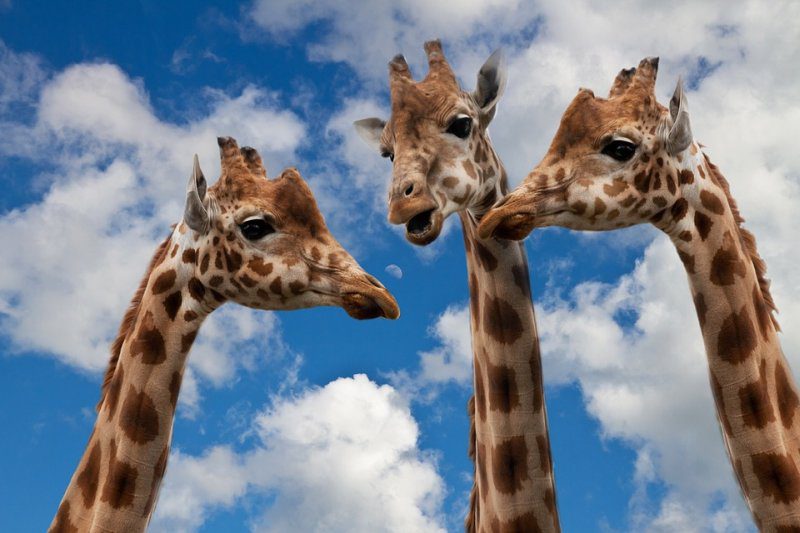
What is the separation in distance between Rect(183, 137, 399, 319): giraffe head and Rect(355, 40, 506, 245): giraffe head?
0.83m

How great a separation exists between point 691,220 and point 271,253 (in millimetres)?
4268

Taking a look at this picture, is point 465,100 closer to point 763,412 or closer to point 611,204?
point 611,204

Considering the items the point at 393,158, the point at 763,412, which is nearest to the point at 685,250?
the point at 763,412

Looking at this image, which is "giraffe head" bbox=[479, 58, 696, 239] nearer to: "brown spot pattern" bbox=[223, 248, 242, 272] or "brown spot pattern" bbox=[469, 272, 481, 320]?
"brown spot pattern" bbox=[469, 272, 481, 320]

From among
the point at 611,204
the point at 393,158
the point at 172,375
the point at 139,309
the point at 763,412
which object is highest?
the point at 393,158

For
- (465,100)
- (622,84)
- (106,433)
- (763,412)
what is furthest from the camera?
(465,100)

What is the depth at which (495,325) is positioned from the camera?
33.7 feet

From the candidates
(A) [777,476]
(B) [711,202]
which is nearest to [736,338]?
(A) [777,476]

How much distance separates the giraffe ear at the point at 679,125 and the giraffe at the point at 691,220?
0.01 meters

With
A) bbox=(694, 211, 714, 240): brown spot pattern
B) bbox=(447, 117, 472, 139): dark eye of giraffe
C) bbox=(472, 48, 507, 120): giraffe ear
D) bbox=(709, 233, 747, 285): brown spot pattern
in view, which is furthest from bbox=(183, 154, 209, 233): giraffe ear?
bbox=(709, 233, 747, 285): brown spot pattern

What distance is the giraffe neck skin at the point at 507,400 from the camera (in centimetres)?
977

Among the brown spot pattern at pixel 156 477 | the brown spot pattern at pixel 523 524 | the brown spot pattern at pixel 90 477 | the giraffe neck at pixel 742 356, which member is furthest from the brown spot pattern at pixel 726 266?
the brown spot pattern at pixel 90 477

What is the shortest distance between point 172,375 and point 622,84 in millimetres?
5689

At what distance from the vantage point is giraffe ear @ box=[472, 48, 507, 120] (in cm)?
1109
